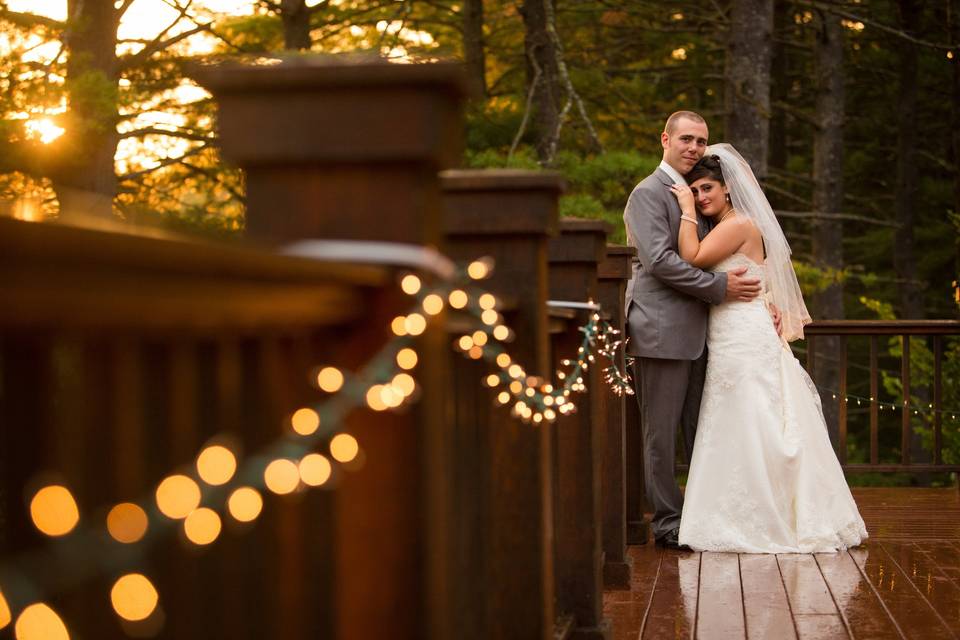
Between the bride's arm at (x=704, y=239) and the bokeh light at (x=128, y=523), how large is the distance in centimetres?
507

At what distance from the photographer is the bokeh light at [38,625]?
1.03 metres

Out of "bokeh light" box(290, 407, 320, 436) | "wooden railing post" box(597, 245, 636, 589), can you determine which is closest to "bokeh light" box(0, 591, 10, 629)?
"bokeh light" box(290, 407, 320, 436)

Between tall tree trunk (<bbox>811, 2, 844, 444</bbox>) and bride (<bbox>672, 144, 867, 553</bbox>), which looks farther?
tall tree trunk (<bbox>811, 2, 844, 444</bbox>)

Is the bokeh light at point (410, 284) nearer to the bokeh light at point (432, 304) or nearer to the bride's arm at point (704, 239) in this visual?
the bokeh light at point (432, 304)

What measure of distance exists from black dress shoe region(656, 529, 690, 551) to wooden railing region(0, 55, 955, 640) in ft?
11.0

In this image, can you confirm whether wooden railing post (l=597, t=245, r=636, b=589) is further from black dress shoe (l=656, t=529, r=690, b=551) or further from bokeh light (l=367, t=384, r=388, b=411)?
bokeh light (l=367, t=384, r=388, b=411)

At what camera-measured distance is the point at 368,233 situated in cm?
176

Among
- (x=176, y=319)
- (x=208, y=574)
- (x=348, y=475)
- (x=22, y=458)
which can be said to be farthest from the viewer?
(x=348, y=475)

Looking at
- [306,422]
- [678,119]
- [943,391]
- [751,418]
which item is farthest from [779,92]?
[306,422]

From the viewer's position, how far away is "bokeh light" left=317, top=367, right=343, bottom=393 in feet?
5.38

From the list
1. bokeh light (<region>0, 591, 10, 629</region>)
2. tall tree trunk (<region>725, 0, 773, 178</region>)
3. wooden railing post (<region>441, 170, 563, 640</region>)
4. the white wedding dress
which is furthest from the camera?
tall tree trunk (<region>725, 0, 773, 178</region>)

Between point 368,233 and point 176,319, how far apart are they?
1.56ft

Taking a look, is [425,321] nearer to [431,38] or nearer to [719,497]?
[719,497]

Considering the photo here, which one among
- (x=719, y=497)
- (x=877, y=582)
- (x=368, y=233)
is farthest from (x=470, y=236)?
(x=719, y=497)
